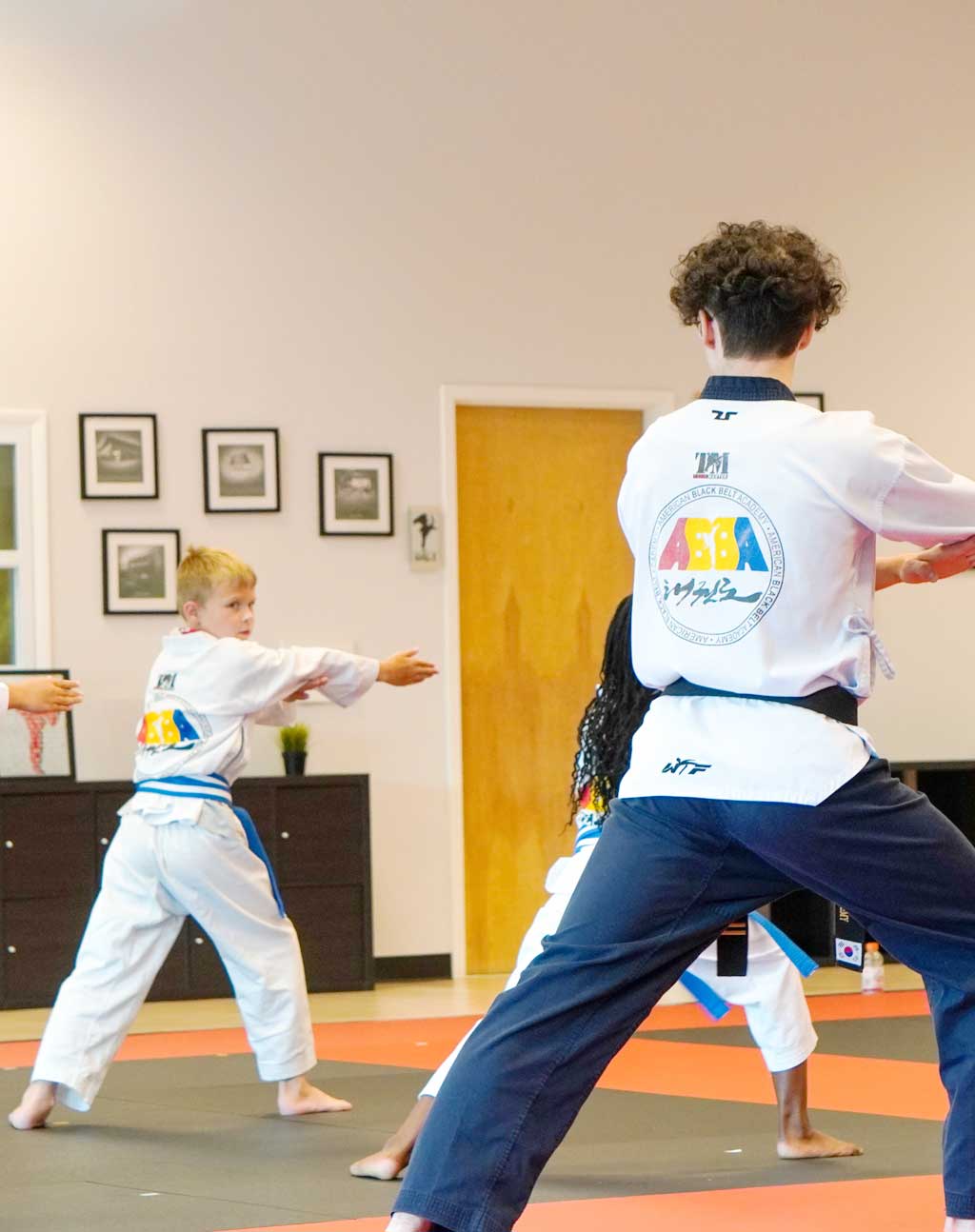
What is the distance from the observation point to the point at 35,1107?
4.01 meters

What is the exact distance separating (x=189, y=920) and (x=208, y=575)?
2.81 meters

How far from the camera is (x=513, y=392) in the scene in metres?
7.60

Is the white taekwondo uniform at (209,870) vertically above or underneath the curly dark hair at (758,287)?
underneath

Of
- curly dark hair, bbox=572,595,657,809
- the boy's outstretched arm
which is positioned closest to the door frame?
curly dark hair, bbox=572,595,657,809

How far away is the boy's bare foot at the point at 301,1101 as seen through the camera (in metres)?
4.15

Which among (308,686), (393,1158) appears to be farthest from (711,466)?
(308,686)

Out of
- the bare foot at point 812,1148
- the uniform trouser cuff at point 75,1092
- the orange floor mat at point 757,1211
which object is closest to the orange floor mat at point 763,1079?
the bare foot at point 812,1148

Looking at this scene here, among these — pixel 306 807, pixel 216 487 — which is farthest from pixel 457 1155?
pixel 216 487

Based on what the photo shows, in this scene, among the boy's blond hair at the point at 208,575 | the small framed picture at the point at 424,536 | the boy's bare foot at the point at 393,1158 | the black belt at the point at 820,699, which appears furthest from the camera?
the small framed picture at the point at 424,536

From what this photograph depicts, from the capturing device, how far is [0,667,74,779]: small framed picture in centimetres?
679

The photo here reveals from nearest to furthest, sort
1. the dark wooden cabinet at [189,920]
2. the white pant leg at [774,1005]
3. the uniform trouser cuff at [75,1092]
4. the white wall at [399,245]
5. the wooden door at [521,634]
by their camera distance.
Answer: the white pant leg at [774,1005]
the uniform trouser cuff at [75,1092]
the dark wooden cabinet at [189,920]
the white wall at [399,245]
the wooden door at [521,634]

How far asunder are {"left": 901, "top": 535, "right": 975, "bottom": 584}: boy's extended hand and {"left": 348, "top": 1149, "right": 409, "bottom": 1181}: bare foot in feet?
5.06

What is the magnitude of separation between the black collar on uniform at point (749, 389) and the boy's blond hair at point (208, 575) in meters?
2.18

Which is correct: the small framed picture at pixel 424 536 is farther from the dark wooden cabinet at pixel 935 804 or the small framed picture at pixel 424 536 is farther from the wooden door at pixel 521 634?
the dark wooden cabinet at pixel 935 804
